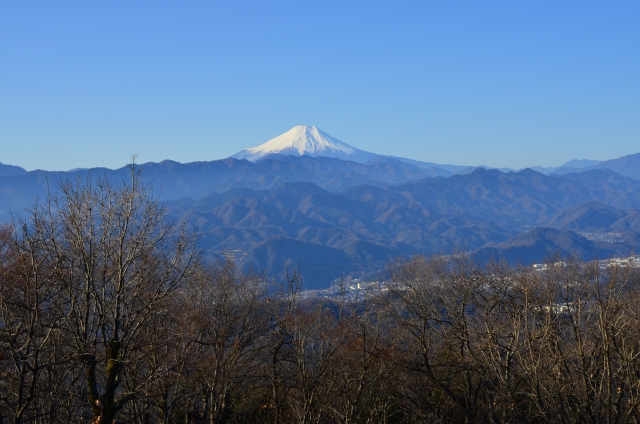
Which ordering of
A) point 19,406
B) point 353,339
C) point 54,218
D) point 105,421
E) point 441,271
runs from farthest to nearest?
1. point 441,271
2. point 353,339
3. point 54,218
4. point 105,421
5. point 19,406

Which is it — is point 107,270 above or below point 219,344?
above

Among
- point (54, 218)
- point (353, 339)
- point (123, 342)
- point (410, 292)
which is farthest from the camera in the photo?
point (410, 292)

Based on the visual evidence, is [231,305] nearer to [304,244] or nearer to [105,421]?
[105,421]

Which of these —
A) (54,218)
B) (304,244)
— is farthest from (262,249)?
(54,218)

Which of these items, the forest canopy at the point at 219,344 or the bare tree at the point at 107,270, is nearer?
the forest canopy at the point at 219,344

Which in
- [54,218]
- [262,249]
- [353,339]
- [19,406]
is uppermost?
[54,218]

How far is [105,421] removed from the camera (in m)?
10.2

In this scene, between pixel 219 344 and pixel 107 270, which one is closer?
pixel 107 270

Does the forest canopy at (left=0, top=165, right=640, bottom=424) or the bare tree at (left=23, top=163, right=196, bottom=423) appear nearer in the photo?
the forest canopy at (left=0, top=165, right=640, bottom=424)

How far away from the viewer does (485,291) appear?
63.3 ft

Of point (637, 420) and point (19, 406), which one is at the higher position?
point (19, 406)

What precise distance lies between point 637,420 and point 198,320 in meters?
8.72

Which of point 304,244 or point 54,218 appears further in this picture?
point 304,244

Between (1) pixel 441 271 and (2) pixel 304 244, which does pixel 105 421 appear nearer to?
(1) pixel 441 271
